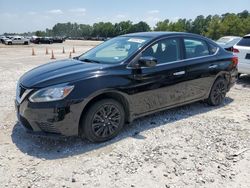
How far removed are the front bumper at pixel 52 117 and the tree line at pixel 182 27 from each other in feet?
179

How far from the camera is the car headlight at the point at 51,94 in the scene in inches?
147

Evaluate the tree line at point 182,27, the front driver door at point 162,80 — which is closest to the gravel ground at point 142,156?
the front driver door at point 162,80

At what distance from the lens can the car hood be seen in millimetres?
3873

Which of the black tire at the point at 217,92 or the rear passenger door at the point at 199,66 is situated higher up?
the rear passenger door at the point at 199,66

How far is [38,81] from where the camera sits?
13.0 ft

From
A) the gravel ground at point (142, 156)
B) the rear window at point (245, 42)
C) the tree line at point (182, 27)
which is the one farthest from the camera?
the tree line at point (182, 27)

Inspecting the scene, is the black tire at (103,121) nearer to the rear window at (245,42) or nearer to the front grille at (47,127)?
the front grille at (47,127)

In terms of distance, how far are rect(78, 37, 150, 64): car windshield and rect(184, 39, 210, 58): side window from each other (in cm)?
95

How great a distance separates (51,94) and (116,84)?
0.98 meters

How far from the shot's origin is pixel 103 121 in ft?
13.5

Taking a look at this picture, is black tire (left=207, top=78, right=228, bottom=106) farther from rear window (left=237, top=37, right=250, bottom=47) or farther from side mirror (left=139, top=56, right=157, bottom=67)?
rear window (left=237, top=37, right=250, bottom=47)

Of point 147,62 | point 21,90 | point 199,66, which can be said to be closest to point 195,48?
point 199,66

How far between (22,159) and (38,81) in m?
1.11

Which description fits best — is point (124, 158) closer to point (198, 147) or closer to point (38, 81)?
point (198, 147)
